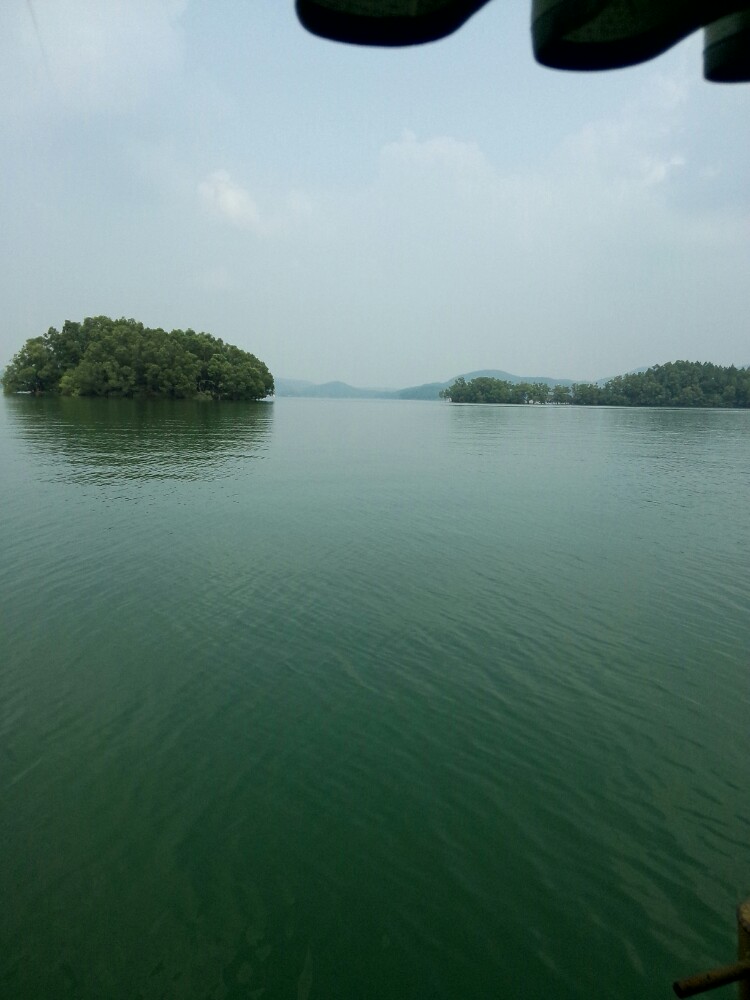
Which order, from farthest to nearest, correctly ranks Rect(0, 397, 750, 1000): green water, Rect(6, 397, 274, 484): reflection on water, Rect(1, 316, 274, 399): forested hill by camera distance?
Rect(1, 316, 274, 399): forested hill → Rect(6, 397, 274, 484): reflection on water → Rect(0, 397, 750, 1000): green water

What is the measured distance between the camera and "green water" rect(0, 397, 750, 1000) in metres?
6.04

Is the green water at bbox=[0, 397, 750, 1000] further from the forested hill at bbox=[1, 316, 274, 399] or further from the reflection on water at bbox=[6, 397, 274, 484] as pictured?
the forested hill at bbox=[1, 316, 274, 399]

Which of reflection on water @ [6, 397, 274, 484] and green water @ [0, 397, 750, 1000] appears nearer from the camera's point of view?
green water @ [0, 397, 750, 1000]

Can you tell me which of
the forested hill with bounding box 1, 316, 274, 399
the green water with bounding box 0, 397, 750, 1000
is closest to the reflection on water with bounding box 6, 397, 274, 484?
the green water with bounding box 0, 397, 750, 1000

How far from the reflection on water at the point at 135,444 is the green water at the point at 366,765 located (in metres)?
13.1

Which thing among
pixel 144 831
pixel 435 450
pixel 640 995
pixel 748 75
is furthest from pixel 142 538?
pixel 435 450

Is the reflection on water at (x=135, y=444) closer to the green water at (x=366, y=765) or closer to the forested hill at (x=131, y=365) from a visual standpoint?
the green water at (x=366, y=765)

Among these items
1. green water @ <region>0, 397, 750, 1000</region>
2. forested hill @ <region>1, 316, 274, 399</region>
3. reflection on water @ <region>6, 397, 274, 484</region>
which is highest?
forested hill @ <region>1, 316, 274, 399</region>

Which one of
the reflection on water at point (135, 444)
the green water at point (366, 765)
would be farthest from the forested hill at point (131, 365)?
the green water at point (366, 765)

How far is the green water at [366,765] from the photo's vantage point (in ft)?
19.8

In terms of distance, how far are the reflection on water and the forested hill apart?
1751 inches

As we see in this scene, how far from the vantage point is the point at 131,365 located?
117 m

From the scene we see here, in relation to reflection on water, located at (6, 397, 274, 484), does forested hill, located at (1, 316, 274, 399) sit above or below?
above

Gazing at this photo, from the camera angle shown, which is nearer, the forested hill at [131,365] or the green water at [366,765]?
the green water at [366,765]
